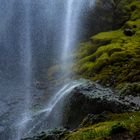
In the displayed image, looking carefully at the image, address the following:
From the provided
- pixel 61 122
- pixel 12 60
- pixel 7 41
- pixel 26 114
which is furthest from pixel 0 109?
pixel 7 41

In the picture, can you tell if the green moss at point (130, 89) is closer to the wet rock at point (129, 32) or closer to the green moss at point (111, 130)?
the green moss at point (111, 130)

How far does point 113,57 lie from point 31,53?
1083 inches

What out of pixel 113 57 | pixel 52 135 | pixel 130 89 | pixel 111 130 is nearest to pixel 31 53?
pixel 113 57

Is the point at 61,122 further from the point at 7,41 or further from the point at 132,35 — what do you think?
the point at 7,41

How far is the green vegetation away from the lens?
5494cm

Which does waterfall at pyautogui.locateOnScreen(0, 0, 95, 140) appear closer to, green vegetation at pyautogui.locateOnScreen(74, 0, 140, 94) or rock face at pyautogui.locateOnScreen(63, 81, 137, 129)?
rock face at pyautogui.locateOnScreen(63, 81, 137, 129)

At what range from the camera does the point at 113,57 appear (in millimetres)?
65312

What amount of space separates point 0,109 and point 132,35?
38.2 metres

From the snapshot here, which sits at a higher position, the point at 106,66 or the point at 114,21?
the point at 114,21

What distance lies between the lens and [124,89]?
155 feet

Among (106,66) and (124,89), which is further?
(106,66)

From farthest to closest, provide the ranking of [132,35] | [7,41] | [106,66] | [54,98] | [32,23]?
1. [32,23]
2. [7,41]
3. [132,35]
4. [106,66]
5. [54,98]

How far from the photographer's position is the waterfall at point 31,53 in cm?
5081

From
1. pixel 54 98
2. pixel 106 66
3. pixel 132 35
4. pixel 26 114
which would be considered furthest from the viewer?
pixel 132 35
